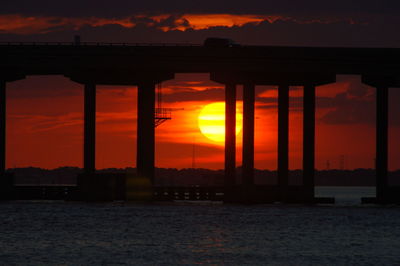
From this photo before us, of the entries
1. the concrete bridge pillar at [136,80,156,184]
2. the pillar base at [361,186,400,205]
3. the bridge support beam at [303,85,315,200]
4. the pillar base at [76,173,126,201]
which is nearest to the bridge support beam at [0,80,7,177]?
the pillar base at [76,173,126,201]

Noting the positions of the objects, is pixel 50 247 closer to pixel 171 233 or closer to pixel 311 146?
pixel 171 233

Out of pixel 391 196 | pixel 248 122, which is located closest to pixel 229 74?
pixel 248 122

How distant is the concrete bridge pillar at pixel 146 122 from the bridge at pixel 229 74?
13 centimetres

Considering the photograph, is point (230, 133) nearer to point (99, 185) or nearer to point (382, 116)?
point (99, 185)

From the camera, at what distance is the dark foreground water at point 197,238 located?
72000mm

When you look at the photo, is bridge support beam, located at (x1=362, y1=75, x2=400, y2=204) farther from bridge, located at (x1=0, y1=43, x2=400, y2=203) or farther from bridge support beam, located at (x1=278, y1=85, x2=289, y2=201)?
bridge support beam, located at (x1=278, y1=85, x2=289, y2=201)

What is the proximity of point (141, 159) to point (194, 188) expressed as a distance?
34.5 meters

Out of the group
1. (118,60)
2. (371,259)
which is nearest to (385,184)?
(118,60)

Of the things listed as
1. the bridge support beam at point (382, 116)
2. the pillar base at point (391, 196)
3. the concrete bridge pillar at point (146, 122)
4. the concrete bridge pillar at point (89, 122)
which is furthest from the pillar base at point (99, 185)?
the pillar base at point (391, 196)

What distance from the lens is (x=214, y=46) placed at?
137375 millimetres

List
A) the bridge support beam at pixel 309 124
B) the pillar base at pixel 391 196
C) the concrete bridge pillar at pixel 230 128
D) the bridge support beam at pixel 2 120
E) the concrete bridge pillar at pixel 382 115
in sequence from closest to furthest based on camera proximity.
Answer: the concrete bridge pillar at pixel 382 115 < the bridge support beam at pixel 2 120 < the concrete bridge pillar at pixel 230 128 < the bridge support beam at pixel 309 124 < the pillar base at pixel 391 196

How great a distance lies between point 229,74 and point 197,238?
5224 cm

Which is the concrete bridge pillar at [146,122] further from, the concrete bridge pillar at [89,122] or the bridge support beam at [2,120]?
the bridge support beam at [2,120]

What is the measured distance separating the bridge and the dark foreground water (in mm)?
11326
